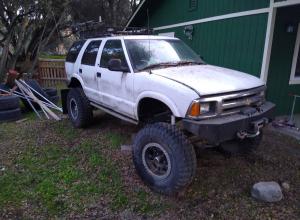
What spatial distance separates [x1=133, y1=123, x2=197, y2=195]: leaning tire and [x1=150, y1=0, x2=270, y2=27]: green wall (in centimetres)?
468

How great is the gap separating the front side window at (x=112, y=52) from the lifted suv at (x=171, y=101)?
17 millimetres

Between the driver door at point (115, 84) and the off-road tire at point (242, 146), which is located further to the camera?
the driver door at point (115, 84)

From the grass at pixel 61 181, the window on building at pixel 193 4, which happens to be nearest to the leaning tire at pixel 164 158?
the grass at pixel 61 181

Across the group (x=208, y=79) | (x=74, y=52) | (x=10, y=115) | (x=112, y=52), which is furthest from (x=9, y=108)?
(x=208, y=79)

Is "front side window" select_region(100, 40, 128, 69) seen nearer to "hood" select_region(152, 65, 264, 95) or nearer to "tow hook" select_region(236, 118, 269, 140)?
"hood" select_region(152, 65, 264, 95)

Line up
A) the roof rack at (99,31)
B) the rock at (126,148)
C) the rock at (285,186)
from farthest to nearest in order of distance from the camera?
1. the roof rack at (99,31)
2. the rock at (126,148)
3. the rock at (285,186)

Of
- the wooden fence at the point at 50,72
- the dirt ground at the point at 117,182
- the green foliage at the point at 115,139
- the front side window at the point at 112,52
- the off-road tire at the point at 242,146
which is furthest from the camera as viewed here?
the wooden fence at the point at 50,72

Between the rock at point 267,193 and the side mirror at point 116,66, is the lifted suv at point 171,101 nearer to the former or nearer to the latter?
the side mirror at point 116,66

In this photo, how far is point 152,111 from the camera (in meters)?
4.55

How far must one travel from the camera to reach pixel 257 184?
151 inches

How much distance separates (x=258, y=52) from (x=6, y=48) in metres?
9.17

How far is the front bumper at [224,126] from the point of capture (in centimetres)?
328

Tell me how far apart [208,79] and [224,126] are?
75cm

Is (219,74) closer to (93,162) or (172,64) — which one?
(172,64)
